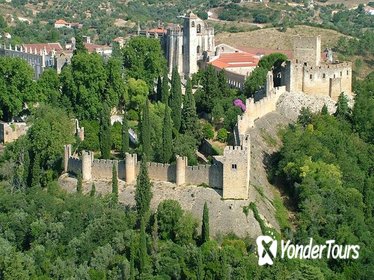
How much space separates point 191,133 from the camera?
44812 millimetres

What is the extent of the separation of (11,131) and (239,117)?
1304 centimetres

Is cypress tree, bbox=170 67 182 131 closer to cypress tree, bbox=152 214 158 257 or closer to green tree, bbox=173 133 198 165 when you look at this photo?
green tree, bbox=173 133 198 165

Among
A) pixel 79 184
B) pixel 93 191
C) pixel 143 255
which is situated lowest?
pixel 143 255

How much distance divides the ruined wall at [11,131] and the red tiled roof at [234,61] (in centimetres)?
1516

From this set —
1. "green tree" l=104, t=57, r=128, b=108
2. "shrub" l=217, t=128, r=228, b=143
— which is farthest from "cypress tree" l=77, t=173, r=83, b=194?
"green tree" l=104, t=57, r=128, b=108

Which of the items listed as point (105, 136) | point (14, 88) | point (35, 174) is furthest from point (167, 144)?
point (14, 88)

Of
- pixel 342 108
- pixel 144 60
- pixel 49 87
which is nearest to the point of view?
pixel 342 108

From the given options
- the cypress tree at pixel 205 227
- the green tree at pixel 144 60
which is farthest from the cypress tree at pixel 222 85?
the cypress tree at pixel 205 227

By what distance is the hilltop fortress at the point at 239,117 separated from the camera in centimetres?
3631

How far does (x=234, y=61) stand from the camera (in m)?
59.7

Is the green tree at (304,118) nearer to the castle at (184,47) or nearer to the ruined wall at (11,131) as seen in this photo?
the castle at (184,47)

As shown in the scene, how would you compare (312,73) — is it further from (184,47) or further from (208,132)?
(184,47)

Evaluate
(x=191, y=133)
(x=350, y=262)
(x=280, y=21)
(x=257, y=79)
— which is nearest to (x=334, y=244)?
(x=350, y=262)

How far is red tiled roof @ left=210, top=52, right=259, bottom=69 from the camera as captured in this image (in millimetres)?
58306
